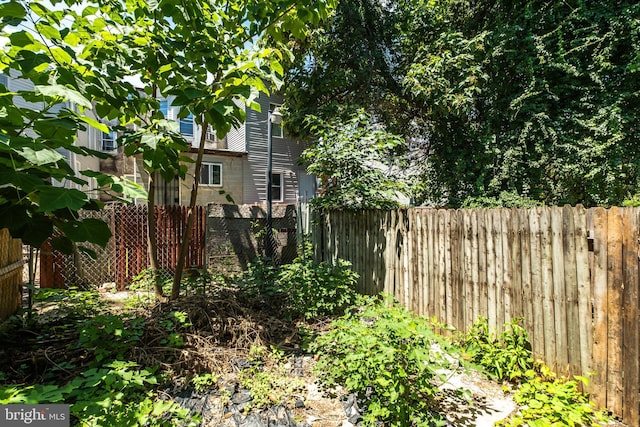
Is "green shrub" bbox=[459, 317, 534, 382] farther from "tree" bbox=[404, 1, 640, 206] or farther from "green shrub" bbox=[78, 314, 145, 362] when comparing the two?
"tree" bbox=[404, 1, 640, 206]

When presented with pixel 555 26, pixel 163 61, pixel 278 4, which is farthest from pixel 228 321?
pixel 555 26

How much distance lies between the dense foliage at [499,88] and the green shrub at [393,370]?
408 centimetres

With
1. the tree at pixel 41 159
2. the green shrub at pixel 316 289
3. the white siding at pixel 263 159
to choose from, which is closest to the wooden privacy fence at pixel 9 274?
the tree at pixel 41 159

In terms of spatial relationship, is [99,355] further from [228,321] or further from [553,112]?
[553,112]

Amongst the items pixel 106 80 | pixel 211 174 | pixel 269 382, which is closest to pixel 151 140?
pixel 106 80

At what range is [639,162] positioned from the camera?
670 centimetres

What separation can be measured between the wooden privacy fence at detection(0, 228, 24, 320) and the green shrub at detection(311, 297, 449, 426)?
364 centimetres

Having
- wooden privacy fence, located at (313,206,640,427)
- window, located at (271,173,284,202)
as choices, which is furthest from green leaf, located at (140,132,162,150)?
window, located at (271,173,284,202)

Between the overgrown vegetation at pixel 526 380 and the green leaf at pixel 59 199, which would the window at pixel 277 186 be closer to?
the overgrown vegetation at pixel 526 380

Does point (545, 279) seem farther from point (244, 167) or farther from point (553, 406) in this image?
point (244, 167)

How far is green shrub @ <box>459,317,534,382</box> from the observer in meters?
3.09

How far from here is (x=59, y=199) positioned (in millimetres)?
1701

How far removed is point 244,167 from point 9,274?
435 inches

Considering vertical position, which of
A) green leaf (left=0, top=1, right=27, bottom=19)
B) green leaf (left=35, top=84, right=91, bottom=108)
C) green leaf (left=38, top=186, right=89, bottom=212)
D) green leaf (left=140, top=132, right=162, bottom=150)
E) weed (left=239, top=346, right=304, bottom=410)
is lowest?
weed (left=239, top=346, right=304, bottom=410)
